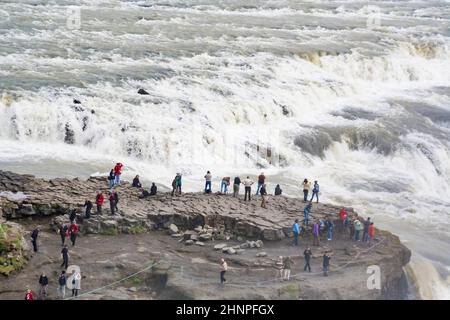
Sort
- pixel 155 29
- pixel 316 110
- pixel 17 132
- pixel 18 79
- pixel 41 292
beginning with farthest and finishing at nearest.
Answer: pixel 155 29 → pixel 316 110 → pixel 18 79 → pixel 17 132 → pixel 41 292

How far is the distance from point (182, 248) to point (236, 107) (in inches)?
633

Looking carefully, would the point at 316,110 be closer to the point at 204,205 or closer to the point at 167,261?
the point at 204,205

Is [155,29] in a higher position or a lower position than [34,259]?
higher

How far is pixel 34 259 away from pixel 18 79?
17.6 metres

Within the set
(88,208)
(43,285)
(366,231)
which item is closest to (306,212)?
(366,231)

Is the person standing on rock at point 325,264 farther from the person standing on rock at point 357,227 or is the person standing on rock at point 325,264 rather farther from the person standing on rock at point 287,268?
the person standing on rock at point 357,227

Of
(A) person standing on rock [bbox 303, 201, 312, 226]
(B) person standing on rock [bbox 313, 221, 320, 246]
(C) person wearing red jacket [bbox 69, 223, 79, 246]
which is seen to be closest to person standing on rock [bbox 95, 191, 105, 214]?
(C) person wearing red jacket [bbox 69, 223, 79, 246]

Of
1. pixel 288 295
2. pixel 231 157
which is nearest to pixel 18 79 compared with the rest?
pixel 231 157

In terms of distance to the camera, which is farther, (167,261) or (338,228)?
(338,228)

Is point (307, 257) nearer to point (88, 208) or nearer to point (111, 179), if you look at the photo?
point (88, 208)

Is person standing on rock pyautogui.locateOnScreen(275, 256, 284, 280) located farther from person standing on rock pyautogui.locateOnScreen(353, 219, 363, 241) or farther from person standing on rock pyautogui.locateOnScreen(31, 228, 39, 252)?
person standing on rock pyautogui.locateOnScreen(31, 228, 39, 252)

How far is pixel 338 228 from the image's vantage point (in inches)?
915

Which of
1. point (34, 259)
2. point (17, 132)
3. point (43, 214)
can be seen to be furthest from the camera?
point (17, 132)

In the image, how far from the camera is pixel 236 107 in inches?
1437
